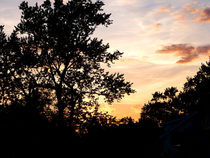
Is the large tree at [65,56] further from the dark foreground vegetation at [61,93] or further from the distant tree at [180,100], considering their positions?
the distant tree at [180,100]

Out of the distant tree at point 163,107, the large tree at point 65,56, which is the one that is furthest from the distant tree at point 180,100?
the large tree at point 65,56

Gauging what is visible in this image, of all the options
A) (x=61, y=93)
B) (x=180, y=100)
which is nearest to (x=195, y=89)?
(x=180, y=100)

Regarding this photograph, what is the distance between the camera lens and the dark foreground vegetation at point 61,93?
1822 cm

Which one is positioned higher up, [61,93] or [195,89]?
[195,89]

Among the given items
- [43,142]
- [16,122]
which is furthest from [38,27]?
[43,142]

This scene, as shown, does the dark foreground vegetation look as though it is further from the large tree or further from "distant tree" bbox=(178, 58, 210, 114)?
"distant tree" bbox=(178, 58, 210, 114)

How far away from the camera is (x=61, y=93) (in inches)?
907

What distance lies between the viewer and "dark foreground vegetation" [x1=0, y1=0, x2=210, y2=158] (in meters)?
18.2

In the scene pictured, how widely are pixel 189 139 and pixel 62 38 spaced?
13947 mm

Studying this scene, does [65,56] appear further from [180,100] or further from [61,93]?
[180,100]

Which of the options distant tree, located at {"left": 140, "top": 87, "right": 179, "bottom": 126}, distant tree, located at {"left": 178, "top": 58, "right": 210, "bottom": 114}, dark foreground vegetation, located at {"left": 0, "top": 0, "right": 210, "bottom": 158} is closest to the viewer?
dark foreground vegetation, located at {"left": 0, "top": 0, "right": 210, "bottom": 158}

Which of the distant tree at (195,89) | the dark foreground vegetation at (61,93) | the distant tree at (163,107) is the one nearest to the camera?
the dark foreground vegetation at (61,93)

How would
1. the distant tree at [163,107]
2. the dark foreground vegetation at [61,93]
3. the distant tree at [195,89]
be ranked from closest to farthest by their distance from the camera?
the dark foreground vegetation at [61,93] < the distant tree at [195,89] < the distant tree at [163,107]

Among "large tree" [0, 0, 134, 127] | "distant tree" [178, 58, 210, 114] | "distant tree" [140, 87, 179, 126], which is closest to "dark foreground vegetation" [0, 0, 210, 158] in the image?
"large tree" [0, 0, 134, 127]
